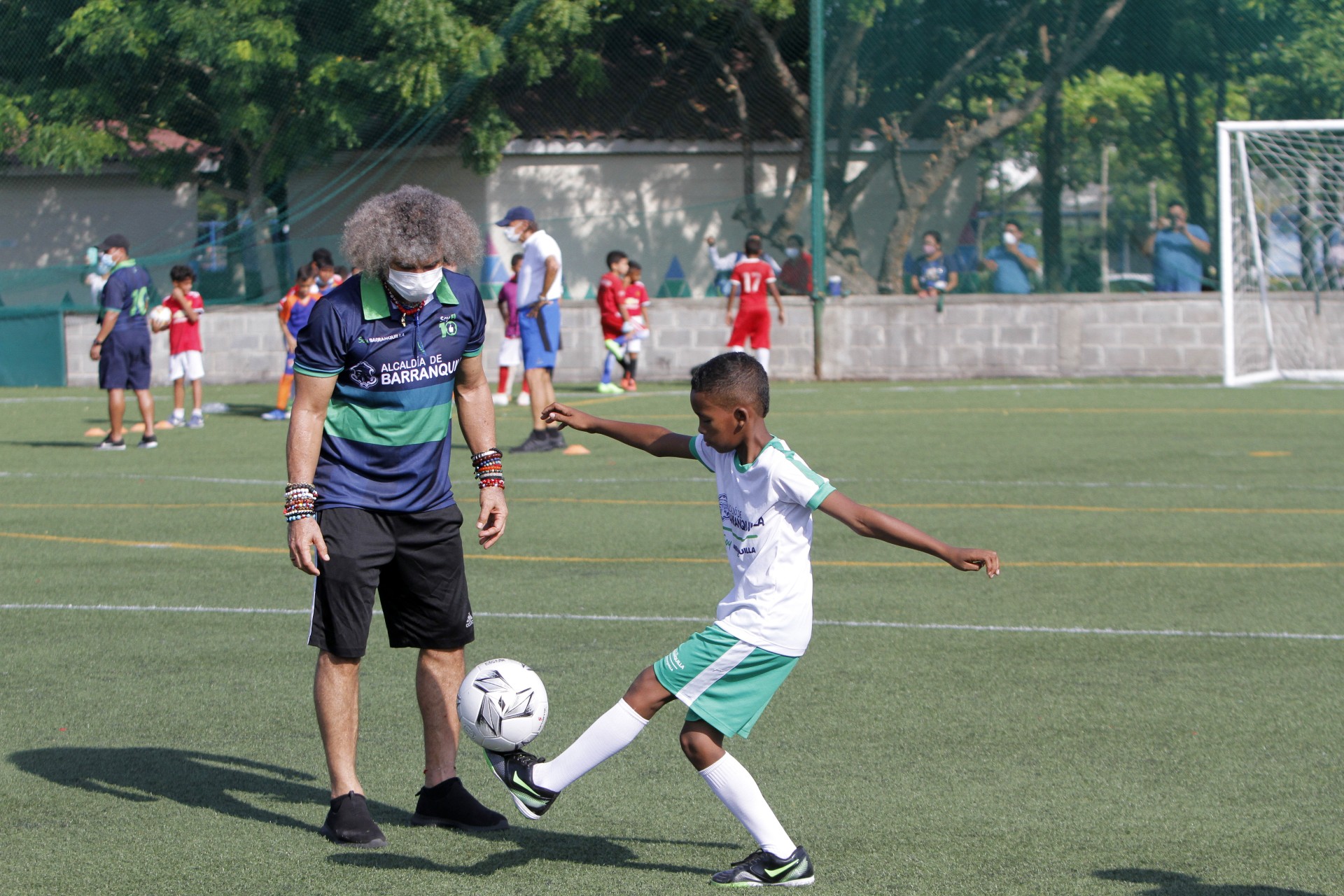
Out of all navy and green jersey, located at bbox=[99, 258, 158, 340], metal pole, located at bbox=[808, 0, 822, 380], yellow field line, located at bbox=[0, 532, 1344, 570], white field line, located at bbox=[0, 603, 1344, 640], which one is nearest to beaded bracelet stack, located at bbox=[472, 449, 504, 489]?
white field line, located at bbox=[0, 603, 1344, 640]

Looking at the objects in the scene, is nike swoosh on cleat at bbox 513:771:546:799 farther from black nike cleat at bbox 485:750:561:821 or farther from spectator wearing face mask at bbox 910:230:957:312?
spectator wearing face mask at bbox 910:230:957:312

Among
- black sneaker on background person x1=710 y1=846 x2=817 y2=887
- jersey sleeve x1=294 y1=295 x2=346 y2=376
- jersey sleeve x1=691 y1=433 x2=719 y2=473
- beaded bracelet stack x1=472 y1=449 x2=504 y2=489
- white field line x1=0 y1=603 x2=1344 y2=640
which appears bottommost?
black sneaker on background person x1=710 y1=846 x2=817 y2=887

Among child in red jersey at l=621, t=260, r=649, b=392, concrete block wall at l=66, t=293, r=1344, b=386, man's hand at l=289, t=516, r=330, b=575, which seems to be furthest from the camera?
concrete block wall at l=66, t=293, r=1344, b=386

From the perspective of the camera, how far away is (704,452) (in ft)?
15.0

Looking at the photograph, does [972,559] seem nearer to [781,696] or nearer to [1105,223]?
[781,696]

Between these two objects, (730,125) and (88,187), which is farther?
(88,187)

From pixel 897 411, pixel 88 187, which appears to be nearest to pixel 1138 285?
pixel 897 411

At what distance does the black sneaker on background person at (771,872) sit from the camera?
14.0 feet

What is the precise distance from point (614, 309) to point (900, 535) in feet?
60.5

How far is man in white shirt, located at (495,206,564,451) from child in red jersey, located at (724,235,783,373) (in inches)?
305

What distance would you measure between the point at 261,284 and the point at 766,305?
8.81 m

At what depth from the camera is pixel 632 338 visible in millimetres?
23141

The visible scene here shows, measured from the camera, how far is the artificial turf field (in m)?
4.54

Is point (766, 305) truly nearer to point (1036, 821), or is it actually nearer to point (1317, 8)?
point (1317, 8)
